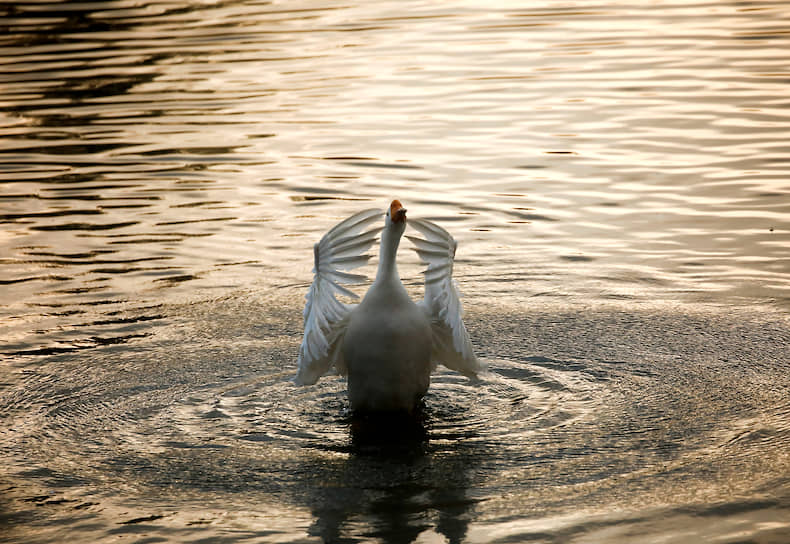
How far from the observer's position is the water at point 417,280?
20.9ft

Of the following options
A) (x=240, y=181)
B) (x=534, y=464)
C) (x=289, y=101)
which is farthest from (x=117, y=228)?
(x=534, y=464)

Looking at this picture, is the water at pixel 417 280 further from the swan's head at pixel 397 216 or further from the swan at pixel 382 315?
the swan's head at pixel 397 216

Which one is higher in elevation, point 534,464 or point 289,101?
point 289,101

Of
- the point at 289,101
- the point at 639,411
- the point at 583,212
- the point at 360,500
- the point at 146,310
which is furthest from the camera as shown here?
the point at 289,101

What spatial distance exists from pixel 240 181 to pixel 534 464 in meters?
8.39

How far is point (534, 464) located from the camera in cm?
662

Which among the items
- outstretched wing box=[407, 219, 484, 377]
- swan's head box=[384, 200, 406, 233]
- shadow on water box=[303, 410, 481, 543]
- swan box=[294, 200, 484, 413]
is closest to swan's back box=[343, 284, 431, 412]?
swan box=[294, 200, 484, 413]

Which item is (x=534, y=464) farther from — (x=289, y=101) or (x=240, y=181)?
(x=289, y=101)

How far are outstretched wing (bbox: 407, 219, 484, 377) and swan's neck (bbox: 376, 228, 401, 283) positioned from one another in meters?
0.12

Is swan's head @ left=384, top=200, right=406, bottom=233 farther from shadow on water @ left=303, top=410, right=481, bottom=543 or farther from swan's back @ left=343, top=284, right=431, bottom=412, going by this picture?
shadow on water @ left=303, top=410, right=481, bottom=543

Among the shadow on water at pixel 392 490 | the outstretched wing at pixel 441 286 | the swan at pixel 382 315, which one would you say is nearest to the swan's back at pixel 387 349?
the swan at pixel 382 315

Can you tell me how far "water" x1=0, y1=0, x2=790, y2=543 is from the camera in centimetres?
636

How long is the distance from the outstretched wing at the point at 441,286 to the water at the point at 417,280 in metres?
0.53

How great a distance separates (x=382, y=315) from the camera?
729 cm
